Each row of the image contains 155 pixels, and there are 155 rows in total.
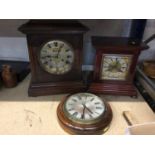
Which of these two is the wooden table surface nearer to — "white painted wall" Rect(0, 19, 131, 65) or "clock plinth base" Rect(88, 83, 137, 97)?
"clock plinth base" Rect(88, 83, 137, 97)

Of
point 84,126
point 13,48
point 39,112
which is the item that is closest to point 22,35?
point 13,48

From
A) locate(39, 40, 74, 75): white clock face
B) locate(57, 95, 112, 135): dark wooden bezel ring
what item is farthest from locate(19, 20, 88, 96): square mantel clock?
locate(57, 95, 112, 135): dark wooden bezel ring

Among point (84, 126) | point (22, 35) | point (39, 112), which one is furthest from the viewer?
point (22, 35)

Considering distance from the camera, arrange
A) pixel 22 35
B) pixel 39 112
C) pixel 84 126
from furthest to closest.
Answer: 1. pixel 22 35
2. pixel 39 112
3. pixel 84 126

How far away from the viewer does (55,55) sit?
26.2 inches

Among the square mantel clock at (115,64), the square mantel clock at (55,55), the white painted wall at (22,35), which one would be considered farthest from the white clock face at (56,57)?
the white painted wall at (22,35)

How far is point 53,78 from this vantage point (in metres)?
0.72

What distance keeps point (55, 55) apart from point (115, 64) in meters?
0.23

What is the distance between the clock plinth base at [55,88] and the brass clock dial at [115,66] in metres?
0.11

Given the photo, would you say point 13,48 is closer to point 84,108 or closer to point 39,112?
point 39,112

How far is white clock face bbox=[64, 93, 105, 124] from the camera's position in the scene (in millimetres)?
567

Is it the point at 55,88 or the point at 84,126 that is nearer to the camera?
the point at 84,126

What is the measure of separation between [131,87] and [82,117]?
28cm

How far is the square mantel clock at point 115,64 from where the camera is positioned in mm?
649
